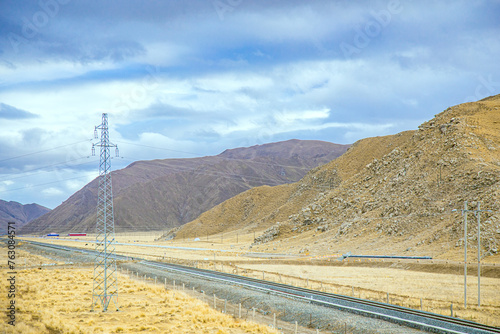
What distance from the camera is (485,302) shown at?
36344 millimetres

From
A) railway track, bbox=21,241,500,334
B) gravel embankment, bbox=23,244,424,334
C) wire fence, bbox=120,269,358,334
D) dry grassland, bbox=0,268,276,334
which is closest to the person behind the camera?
railway track, bbox=21,241,500,334

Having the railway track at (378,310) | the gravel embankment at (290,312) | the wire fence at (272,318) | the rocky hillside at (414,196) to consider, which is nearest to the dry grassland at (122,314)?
the wire fence at (272,318)

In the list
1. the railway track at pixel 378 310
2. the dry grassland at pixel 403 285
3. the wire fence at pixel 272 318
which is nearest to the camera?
the railway track at pixel 378 310

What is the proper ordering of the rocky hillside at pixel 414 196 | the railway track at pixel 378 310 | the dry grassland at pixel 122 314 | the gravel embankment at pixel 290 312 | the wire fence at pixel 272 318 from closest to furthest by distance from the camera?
1. the railway track at pixel 378 310
2. the dry grassland at pixel 122 314
3. the gravel embankment at pixel 290 312
4. the wire fence at pixel 272 318
5. the rocky hillside at pixel 414 196

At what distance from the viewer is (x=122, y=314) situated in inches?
1276

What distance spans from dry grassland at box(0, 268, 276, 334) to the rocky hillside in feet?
134

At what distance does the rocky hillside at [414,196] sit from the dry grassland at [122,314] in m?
40.9

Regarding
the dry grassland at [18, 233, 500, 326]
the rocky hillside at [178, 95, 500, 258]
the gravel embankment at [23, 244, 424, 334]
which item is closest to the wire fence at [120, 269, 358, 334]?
the gravel embankment at [23, 244, 424, 334]

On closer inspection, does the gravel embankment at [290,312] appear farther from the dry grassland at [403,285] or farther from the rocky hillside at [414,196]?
the rocky hillside at [414,196]

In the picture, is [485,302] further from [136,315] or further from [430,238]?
[430,238]

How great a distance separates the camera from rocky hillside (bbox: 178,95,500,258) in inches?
2731

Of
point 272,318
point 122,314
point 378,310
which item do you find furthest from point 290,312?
point 122,314

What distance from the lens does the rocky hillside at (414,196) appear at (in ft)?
228

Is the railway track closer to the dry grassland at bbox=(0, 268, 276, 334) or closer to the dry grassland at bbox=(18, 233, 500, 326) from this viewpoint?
the dry grassland at bbox=(18, 233, 500, 326)
